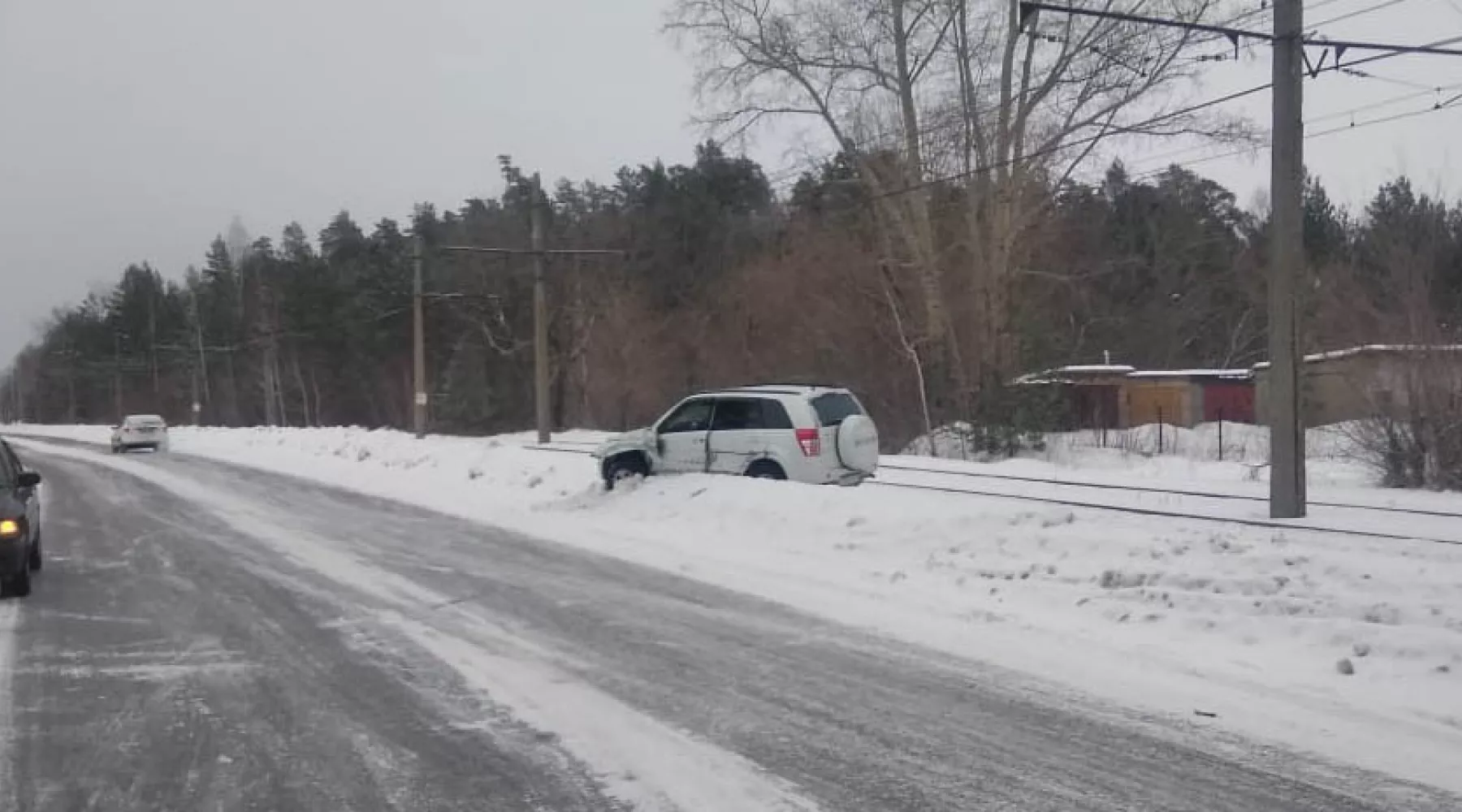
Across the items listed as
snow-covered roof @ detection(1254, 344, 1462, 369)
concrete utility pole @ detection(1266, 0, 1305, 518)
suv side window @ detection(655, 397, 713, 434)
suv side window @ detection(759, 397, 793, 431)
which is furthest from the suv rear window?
snow-covered roof @ detection(1254, 344, 1462, 369)

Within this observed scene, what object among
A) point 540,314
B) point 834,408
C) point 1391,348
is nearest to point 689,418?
point 834,408

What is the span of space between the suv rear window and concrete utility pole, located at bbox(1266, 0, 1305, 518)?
5.79 meters

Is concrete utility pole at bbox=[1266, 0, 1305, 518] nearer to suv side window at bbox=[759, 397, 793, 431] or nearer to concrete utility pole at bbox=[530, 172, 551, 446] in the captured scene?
suv side window at bbox=[759, 397, 793, 431]

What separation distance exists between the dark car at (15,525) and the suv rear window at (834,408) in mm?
9661

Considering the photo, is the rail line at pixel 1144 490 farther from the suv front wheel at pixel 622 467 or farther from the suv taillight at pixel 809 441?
the suv front wheel at pixel 622 467

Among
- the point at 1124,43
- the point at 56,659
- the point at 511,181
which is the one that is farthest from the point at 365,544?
the point at 511,181

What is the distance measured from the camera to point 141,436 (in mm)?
49250

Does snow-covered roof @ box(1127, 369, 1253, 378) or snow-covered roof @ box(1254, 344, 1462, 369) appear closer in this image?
snow-covered roof @ box(1254, 344, 1462, 369)

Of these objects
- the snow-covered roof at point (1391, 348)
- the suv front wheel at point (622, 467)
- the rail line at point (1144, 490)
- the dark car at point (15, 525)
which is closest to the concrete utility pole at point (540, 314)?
the rail line at point (1144, 490)

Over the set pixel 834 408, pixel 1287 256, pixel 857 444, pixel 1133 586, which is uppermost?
pixel 1287 256

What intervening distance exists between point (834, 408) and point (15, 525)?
10.6 m

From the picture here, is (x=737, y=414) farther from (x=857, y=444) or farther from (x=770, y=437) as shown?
(x=857, y=444)

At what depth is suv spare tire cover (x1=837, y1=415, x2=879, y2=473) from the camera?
1838cm

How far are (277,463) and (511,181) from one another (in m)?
48.8
